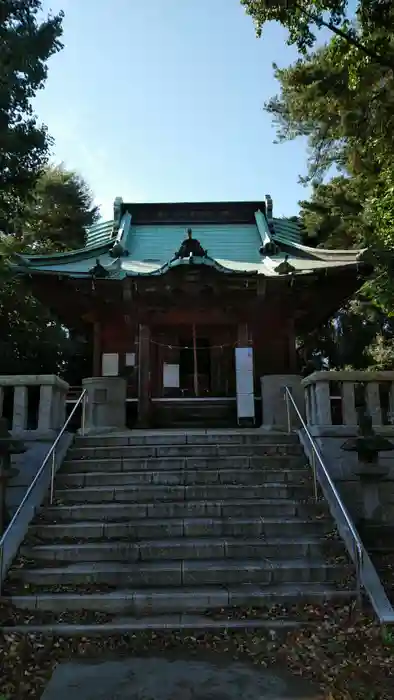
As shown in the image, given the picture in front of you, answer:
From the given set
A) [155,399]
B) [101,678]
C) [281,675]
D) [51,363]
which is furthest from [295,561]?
[51,363]

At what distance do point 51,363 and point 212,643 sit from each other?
40.4 feet

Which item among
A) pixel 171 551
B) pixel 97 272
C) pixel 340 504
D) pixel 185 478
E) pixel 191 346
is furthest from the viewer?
pixel 191 346

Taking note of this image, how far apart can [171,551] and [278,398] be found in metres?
4.96

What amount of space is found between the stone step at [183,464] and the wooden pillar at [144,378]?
3822 mm

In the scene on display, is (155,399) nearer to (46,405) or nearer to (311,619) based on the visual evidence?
(46,405)

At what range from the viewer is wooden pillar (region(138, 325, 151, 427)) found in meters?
11.7

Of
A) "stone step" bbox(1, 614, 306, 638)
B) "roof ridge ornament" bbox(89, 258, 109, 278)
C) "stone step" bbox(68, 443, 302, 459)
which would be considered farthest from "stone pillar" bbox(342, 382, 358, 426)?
"roof ridge ornament" bbox(89, 258, 109, 278)

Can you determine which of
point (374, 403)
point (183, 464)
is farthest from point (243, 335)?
point (183, 464)

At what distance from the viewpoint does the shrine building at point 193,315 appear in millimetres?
11766

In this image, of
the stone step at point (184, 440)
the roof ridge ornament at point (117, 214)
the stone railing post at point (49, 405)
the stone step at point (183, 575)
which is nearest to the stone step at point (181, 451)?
the stone step at point (184, 440)

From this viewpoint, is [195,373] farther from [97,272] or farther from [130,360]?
[97,272]

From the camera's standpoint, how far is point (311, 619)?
16.1ft

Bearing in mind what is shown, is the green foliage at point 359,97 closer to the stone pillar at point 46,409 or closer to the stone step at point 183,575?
the stone step at point 183,575

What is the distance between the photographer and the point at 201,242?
53.0ft
